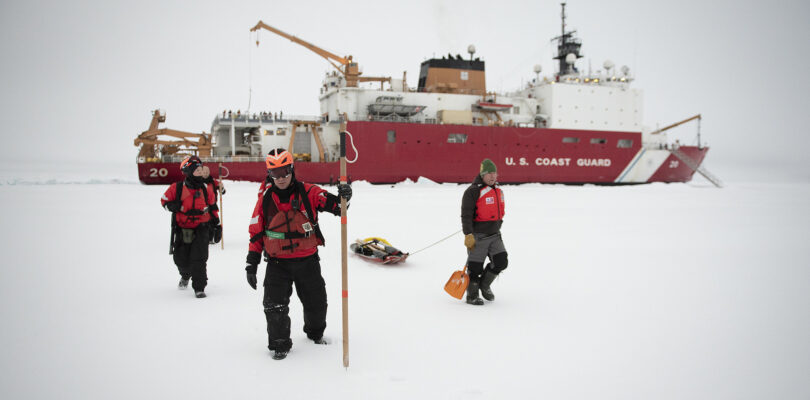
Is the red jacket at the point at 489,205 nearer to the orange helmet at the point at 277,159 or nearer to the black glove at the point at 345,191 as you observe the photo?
the black glove at the point at 345,191

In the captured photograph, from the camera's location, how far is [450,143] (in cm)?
2262

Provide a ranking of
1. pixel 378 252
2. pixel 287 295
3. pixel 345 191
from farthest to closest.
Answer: pixel 378 252, pixel 287 295, pixel 345 191

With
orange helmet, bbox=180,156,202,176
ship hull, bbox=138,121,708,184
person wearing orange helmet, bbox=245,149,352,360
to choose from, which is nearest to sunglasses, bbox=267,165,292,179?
person wearing orange helmet, bbox=245,149,352,360

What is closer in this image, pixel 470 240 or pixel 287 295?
pixel 287 295

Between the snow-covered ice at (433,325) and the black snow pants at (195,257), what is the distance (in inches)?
8.5

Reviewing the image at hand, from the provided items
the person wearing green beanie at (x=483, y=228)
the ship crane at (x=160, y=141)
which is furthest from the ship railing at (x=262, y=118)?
the person wearing green beanie at (x=483, y=228)

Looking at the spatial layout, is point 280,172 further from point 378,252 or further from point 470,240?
point 378,252

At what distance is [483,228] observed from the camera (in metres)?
4.47

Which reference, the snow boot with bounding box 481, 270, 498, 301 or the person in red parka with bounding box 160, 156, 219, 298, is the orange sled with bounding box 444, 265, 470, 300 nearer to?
the snow boot with bounding box 481, 270, 498, 301

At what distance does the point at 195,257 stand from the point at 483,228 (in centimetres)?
304

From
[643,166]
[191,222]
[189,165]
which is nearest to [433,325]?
[191,222]

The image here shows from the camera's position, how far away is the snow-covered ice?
2.83 metres

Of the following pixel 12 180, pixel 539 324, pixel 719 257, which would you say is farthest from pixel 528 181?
pixel 12 180

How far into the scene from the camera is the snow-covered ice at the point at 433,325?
2.83 m
